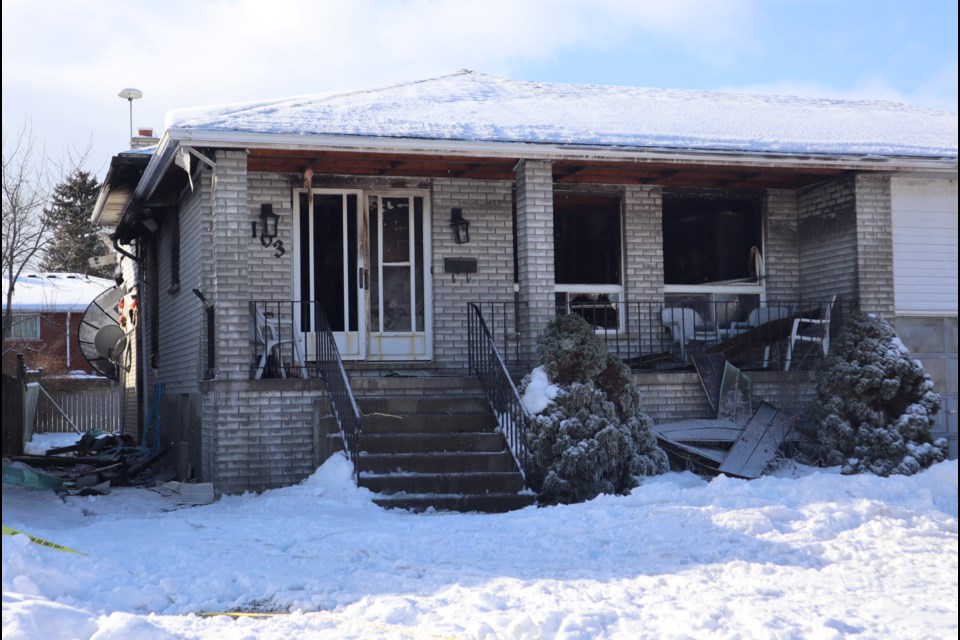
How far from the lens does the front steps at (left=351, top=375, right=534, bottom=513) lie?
9.52 m

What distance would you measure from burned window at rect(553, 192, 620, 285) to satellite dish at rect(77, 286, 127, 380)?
30.7ft

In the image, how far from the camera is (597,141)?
1141 centimetres

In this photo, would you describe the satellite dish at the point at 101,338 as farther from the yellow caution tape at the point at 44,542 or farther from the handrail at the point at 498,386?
the yellow caution tape at the point at 44,542

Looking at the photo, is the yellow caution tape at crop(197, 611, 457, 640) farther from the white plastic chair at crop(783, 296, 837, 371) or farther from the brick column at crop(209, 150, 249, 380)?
the white plastic chair at crop(783, 296, 837, 371)

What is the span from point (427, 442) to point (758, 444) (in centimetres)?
372

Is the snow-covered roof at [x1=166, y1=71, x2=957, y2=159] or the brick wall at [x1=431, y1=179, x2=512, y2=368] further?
the brick wall at [x1=431, y1=179, x2=512, y2=368]

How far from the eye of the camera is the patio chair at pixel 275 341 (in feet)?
36.7

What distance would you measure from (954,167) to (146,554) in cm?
1012

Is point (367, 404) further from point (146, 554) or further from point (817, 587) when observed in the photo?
point (817, 587)

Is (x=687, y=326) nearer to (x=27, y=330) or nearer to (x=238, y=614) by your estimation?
(x=238, y=614)

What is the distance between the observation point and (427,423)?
10.4m

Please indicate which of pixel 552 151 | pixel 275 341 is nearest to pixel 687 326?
pixel 552 151

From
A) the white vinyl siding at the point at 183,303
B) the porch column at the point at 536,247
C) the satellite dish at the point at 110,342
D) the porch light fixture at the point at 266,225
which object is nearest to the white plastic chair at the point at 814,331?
the porch column at the point at 536,247

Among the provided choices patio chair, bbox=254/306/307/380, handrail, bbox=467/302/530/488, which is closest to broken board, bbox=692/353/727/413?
handrail, bbox=467/302/530/488
